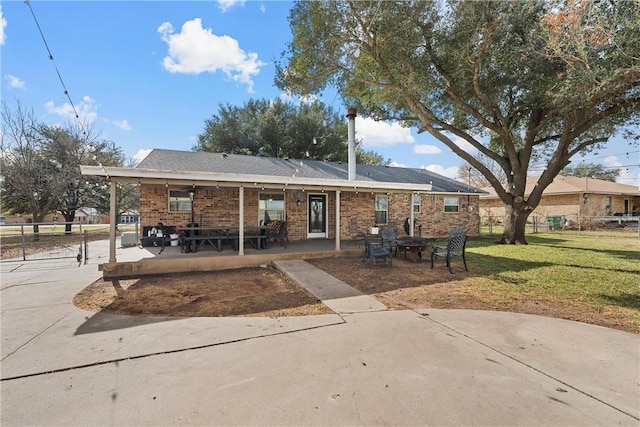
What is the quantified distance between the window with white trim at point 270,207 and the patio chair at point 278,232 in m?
0.62

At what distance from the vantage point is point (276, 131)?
70.7 ft

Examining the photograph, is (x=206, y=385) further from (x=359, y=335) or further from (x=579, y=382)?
(x=579, y=382)

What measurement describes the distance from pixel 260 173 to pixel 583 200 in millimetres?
24094

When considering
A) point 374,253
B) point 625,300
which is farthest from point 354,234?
point 625,300

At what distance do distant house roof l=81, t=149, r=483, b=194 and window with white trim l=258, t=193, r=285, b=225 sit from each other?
2.90ft

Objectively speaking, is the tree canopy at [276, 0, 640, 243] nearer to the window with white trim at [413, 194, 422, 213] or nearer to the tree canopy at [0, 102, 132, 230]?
the window with white trim at [413, 194, 422, 213]

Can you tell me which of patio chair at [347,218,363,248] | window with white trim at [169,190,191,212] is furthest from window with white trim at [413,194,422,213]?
window with white trim at [169,190,191,212]

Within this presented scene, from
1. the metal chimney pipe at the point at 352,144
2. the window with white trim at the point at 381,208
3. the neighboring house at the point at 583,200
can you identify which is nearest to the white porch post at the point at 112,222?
the metal chimney pipe at the point at 352,144

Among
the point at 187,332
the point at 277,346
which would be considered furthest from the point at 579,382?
the point at 187,332

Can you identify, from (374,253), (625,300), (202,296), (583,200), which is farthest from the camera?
(583,200)

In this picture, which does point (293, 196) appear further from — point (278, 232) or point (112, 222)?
point (112, 222)

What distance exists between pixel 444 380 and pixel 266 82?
12949 mm

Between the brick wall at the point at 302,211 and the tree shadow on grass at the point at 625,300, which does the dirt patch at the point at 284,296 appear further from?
the brick wall at the point at 302,211

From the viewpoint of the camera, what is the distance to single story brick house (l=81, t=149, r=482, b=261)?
336 inches
